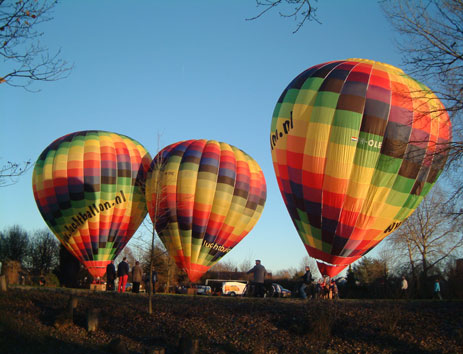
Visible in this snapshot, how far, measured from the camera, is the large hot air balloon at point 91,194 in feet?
91.5

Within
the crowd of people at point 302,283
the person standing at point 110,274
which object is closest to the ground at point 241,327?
the crowd of people at point 302,283

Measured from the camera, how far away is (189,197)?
2681 cm

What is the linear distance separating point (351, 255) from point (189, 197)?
9603 mm

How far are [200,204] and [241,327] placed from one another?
14.5 meters

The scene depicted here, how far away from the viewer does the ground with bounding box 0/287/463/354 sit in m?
11.4

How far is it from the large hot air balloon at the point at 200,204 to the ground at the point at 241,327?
1200 centimetres

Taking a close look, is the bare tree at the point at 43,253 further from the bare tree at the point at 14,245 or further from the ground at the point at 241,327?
the ground at the point at 241,327

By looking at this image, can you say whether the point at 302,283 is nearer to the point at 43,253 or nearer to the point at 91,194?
the point at 91,194

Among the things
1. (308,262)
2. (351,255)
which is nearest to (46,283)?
(351,255)

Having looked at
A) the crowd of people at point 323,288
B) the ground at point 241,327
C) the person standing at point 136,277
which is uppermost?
the person standing at point 136,277

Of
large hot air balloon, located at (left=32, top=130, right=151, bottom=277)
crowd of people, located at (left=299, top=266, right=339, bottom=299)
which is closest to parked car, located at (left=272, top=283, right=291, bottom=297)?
crowd of people, located at (left=299, top=266, right=339, bottom=299)

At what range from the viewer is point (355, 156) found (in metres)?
19.1

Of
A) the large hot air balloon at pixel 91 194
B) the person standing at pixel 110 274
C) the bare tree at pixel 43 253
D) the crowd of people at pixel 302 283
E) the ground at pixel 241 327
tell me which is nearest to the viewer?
the ground at pixel 241 327

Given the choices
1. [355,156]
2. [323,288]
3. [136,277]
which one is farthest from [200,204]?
[355,156]
